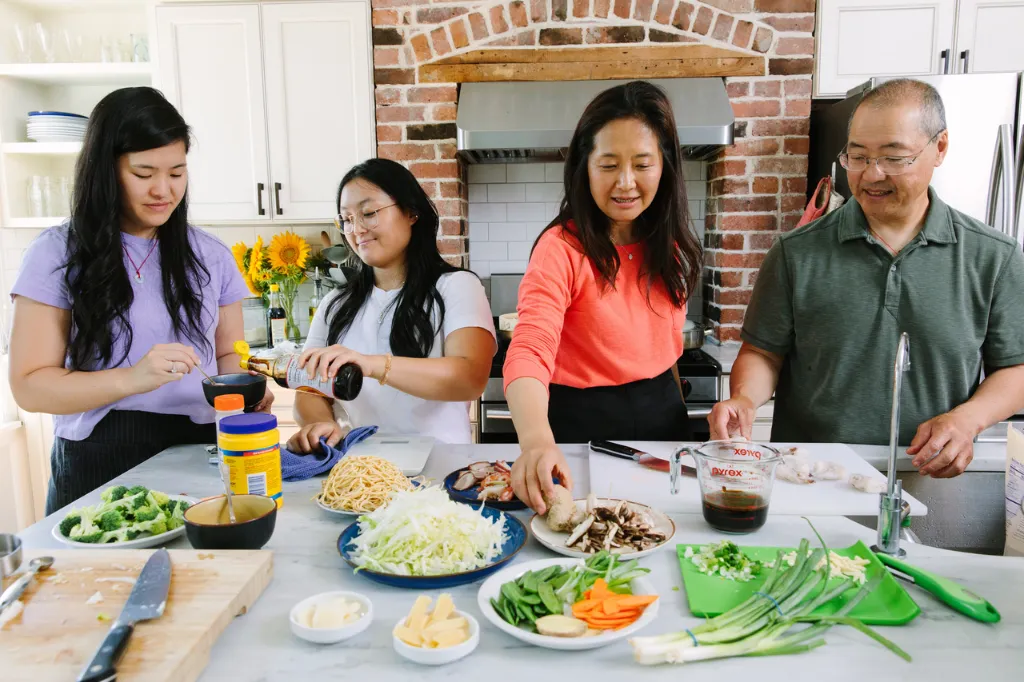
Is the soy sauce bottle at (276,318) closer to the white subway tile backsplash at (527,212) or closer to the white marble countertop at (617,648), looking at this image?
the white subway tile backsplash at (527,212)

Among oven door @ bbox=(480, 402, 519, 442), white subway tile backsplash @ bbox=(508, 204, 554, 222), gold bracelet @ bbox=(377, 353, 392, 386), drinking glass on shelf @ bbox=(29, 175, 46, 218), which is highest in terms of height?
drinking glass on shelf @ bbox=(29, 175, 46, 218)

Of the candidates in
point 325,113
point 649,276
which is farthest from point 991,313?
point 325,113

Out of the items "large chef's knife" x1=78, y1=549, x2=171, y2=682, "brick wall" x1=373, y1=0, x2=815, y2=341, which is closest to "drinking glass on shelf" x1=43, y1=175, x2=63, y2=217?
"brick wall" x1=373, y1=0, x2=815, y2=341

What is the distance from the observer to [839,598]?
947mm

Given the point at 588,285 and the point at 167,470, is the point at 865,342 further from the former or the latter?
the point at 167,470

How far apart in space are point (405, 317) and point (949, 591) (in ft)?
4.26

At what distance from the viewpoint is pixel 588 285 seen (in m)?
1.65

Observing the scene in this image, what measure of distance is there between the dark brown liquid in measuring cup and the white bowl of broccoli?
86 centimetres

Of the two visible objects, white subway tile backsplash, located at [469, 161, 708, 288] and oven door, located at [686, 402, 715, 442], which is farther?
white subway tile backsplash, located at [469, 161, 708, 288]

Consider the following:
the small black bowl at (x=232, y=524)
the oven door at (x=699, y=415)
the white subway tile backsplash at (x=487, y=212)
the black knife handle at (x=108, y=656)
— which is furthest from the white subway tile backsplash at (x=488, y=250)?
the black knife handle at (x=108, y=656)

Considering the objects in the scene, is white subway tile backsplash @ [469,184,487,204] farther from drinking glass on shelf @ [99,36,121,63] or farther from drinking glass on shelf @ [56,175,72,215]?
drinking glass on shelf @ [56,175,72,215]

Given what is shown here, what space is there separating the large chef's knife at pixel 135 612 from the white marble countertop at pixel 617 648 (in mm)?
94

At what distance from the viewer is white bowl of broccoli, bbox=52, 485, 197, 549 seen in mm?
1137

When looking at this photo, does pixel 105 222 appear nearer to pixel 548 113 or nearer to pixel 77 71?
pixel 548 113
